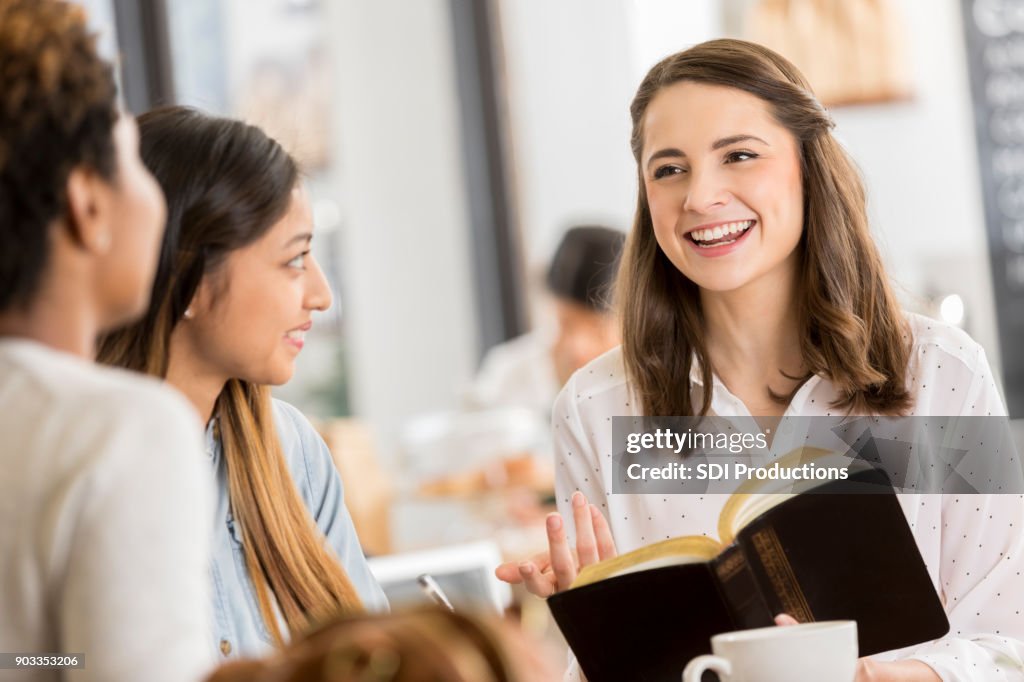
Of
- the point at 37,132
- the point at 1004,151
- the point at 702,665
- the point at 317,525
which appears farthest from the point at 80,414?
the point at 1004,151

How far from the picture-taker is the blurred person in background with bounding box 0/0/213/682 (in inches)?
27.4

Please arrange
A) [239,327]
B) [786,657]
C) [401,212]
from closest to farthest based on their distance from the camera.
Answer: [786,657] → [239,327] → [401,212]

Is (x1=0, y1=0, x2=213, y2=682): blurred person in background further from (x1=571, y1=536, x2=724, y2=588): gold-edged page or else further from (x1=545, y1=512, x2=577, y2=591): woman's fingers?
(x1=545, y1=512, x2=577, y2=591): woman's fingers

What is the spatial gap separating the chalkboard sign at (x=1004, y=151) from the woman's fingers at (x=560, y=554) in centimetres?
424

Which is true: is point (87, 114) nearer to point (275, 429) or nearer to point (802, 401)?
point (275, 429)

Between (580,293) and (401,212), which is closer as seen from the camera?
(580,293)

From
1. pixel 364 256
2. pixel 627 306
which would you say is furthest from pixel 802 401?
pixel 364 256

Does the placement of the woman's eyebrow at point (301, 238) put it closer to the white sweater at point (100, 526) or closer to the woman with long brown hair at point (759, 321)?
the woman with long brown hair at point (759, 321)

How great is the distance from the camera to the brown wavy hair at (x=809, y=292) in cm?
158

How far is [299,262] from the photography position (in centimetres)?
142

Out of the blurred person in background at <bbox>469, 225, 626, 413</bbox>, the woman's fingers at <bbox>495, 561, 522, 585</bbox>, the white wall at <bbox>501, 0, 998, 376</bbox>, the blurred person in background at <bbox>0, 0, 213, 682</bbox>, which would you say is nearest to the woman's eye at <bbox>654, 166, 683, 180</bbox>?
the woman's fingers at <bbox>495, 561, 522, 585</bbox>

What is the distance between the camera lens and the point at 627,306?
177 cm

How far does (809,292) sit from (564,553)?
56 cm

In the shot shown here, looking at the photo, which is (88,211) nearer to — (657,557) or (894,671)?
(657,557)
